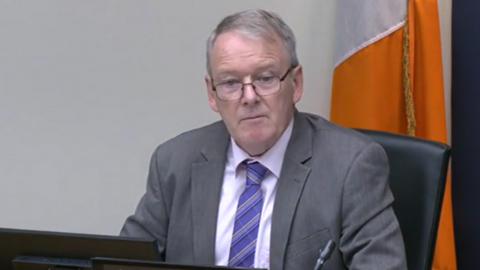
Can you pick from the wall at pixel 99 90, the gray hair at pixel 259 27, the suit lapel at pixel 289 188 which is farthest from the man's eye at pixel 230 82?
the wall at pixel 99 90

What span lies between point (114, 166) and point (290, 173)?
1297 millimetres

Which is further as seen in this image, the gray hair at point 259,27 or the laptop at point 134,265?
the gray hair at point 259,27

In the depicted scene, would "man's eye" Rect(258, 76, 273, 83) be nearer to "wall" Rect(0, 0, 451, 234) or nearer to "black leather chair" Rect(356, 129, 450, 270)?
"black leather chair" Rect(356, 129, 450, 270)

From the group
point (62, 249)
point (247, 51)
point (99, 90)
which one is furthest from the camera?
point (99, 90)

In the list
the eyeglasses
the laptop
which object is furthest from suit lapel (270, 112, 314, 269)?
the laptop

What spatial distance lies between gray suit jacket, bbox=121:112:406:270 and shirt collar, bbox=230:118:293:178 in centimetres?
2

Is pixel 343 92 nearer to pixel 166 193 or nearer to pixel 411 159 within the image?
pixel 411 159

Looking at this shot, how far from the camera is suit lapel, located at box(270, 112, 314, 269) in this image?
5.33 feet

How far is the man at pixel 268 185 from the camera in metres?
1.60

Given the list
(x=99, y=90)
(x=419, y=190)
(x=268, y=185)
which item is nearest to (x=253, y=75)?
(x=268, y=185)

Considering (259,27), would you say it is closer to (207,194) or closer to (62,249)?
(207,194)

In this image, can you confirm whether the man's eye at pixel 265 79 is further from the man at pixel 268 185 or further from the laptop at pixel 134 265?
the laptop at pixel 134 265

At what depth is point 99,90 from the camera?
2.73 metres

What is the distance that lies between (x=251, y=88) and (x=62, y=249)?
60 cm
